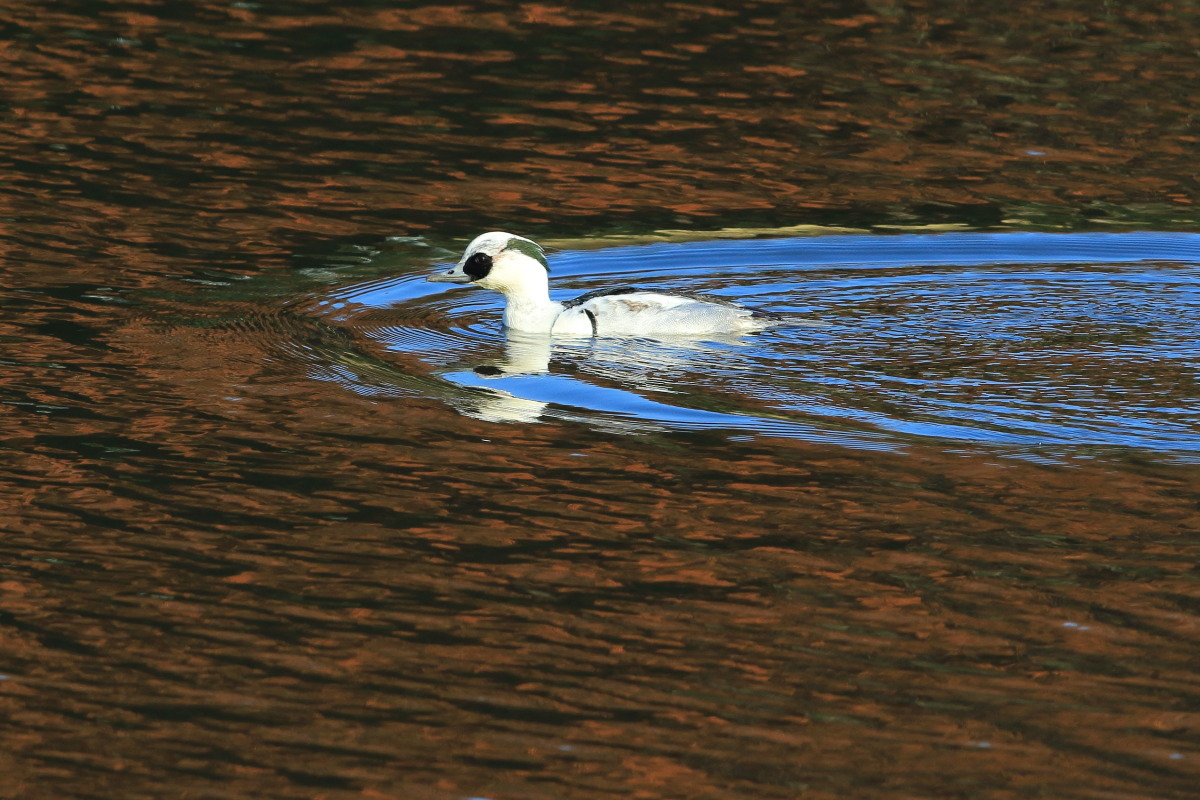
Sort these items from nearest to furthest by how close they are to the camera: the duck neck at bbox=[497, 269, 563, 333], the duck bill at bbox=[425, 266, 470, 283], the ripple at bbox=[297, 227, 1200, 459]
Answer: the ripple at bbox=[297, 227, 1200, 459]
the duck neck at bbox=[497, 269, 563, 333]
the duck bill at bbox=[425, 266, 470, 283]

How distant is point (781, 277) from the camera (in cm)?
1361

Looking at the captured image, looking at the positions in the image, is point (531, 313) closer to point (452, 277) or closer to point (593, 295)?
point (593, 295)

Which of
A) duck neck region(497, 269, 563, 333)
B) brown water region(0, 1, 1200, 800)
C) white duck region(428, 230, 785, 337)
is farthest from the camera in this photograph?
duck neck region(497, 269, 563, 333)

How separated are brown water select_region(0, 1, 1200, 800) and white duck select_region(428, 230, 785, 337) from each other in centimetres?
21

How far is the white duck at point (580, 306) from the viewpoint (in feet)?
39.6

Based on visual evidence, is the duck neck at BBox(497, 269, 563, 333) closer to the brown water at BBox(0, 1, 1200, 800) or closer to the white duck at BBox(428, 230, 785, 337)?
the white duck at BBox(428, 230, 785, 337)

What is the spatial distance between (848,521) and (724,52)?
37.5ft

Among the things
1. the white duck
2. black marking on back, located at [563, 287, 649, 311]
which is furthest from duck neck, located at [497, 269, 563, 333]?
black marking on back, located at [563, 287, 649, 311]

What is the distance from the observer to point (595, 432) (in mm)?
10125

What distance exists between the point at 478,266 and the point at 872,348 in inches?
104

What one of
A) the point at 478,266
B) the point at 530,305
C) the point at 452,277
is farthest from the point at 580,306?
the point at 452,277

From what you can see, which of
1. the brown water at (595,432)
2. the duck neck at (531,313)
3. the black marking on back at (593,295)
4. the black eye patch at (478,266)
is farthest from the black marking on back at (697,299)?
the black eye patch at (478,266)

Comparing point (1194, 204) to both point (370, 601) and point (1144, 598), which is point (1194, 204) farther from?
point (370, 601)

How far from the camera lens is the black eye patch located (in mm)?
12414
